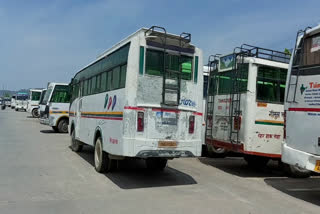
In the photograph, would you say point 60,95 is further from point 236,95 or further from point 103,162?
point 236,95

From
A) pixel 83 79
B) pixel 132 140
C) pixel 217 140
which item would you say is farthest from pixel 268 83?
pixel 83 79

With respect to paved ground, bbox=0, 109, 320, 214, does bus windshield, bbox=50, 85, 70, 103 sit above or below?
above

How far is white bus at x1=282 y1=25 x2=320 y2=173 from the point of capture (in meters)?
6.26

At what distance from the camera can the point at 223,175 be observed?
8750 millimetres

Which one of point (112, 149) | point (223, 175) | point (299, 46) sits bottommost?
point (223, 175)

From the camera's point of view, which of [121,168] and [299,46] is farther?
[121,168]

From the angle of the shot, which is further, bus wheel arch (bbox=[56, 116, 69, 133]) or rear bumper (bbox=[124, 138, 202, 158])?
bus wheel arch (bbox=[56, 116, 69, 133])

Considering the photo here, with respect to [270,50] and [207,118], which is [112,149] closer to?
[207,118]

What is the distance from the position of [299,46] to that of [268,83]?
5.85 ft

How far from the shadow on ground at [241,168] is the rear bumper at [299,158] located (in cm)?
215

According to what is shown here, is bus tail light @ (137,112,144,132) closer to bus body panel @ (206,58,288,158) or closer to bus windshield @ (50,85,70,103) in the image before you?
bus body panel @ (206,58,288,158)

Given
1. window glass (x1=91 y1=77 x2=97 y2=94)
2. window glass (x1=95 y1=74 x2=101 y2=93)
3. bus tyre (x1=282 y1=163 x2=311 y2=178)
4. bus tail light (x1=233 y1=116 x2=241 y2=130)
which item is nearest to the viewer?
bus tyre (x1=282 y1=163 x2=311 y2=178)

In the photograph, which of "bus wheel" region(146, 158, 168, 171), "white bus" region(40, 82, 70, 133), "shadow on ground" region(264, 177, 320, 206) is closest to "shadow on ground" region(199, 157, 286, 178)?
"shadow on ground" region(264, 177, 320, 206)

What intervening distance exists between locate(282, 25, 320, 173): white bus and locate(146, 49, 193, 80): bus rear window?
7.54 ft
